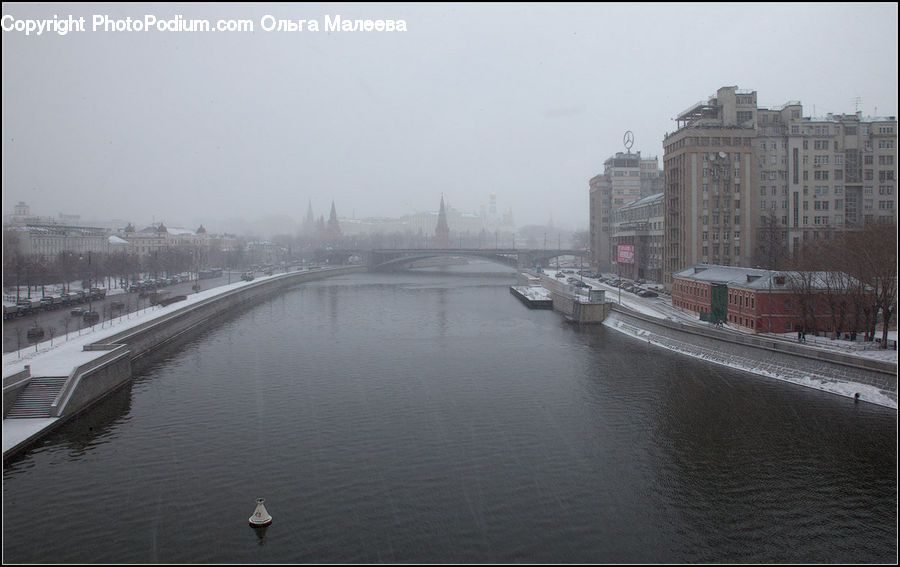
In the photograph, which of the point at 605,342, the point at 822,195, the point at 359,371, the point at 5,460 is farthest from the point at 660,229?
the point at 5,460

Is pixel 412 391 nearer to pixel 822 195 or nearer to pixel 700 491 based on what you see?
pixel 700 491

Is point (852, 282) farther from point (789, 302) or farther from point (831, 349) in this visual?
point (831, 349)

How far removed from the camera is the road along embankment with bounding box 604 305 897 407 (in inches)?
548

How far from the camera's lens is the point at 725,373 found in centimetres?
1723

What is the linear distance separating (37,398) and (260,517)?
7.15 meters

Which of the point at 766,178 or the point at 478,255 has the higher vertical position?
the point at 766,178

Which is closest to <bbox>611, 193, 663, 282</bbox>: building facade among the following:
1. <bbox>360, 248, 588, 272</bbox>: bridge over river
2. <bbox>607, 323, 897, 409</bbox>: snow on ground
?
<bbox>360, 248, 588, 272</bbox>: bridge over river

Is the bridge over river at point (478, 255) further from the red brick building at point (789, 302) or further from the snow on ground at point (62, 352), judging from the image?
the snow on ground at point (62, 352)

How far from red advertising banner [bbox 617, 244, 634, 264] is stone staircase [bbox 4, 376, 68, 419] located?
30.5 metres

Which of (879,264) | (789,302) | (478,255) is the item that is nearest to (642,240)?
(789,302)

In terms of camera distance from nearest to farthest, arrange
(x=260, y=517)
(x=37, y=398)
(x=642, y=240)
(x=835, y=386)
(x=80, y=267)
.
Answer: (x=260, y=517)
(x=37, y=398)
(x=835, y=386)
(x=642, y=240)
(x=80, y=267)

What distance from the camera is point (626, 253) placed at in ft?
126

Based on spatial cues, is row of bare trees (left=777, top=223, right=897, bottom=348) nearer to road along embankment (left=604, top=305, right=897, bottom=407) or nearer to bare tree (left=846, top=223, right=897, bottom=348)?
bare tree (left=846, top=223, right=897, bottom=348)

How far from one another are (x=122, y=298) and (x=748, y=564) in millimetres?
32019
